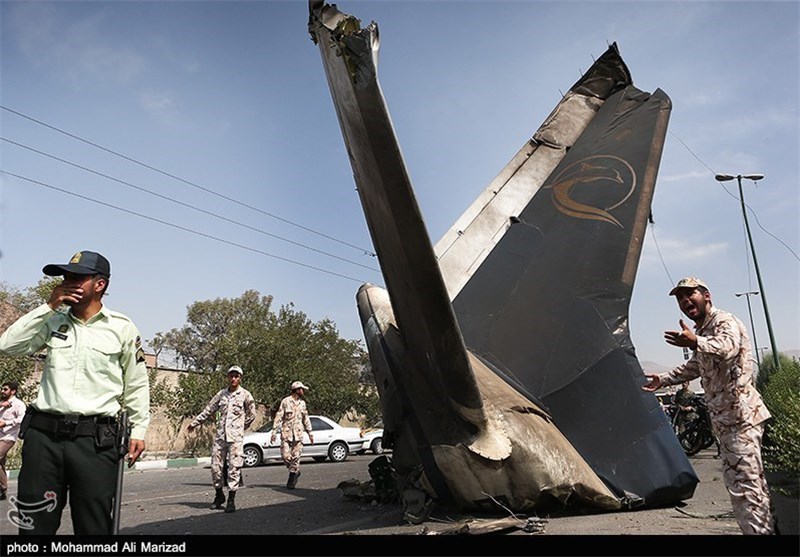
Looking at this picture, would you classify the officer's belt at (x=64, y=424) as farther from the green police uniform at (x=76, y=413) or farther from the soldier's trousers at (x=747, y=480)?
the soldier's trousers at (x=747, y=480)

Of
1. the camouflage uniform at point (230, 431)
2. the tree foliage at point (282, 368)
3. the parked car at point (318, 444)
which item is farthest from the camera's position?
the tree foliage at point (282, 368)

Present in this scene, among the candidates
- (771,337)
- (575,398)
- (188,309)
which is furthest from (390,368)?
(188,309)

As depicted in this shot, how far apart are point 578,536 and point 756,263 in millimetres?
20439

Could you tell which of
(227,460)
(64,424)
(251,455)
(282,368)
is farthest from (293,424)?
(282,368)

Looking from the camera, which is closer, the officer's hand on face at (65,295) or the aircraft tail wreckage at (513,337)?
the officer's hand on face at (65,295)

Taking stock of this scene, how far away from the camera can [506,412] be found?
16.4 feet

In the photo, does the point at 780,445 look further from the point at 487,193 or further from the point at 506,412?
the point at 487,193

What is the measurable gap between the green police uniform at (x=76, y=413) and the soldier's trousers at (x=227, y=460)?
4300mm

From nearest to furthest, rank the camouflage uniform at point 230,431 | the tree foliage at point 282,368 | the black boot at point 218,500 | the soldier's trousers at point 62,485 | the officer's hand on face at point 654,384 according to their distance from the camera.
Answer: the soldier's trousers at point 62,485 → the officer's hand on face at point 654,384 → the black boot at point 218,500 → the camouflage uniform at point 230,431 → the tree foliage at point 282,368

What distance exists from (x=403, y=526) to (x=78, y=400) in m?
3.16

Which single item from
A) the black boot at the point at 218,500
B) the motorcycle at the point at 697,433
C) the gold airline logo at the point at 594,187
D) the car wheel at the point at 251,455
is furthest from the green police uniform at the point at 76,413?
the car wheel at the point at 251,455

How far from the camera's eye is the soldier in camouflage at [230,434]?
714cm

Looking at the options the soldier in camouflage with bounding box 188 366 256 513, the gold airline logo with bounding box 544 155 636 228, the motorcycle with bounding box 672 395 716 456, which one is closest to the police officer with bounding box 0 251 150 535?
the soldier in camouflage with bounding box 188 366 256 513

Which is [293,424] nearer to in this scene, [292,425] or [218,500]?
[292,425]
